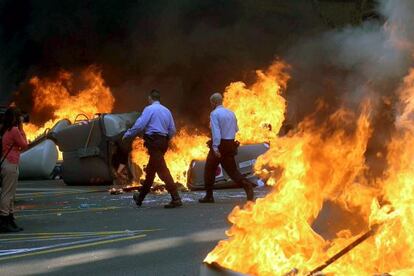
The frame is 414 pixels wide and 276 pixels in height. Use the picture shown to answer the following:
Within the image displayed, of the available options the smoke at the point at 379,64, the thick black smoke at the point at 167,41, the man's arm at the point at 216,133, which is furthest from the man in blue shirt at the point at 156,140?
the thick black smoke at the point at 167,41

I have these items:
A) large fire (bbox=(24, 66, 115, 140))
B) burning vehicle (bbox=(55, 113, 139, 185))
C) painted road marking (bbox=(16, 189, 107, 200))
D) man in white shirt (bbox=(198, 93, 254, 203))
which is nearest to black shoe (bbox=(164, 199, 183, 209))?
man in white shirt (bbox=(198, 93, 254, 203))

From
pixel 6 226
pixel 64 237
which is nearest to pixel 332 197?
pixel 64 237

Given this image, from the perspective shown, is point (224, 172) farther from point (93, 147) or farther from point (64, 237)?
point (64, 237)

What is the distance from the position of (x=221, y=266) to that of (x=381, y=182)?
1063mm

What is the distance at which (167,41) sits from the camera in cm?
2380

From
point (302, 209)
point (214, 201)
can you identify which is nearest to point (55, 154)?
point (214, 201)

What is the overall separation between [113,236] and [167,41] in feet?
55.7

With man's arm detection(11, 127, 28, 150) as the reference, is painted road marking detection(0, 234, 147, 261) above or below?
below

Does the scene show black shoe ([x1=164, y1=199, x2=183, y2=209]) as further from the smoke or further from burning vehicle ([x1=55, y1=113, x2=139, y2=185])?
the smoke

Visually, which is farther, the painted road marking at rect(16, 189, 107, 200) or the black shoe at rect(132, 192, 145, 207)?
the painted road marking at rect(16, 189, 107, 200)

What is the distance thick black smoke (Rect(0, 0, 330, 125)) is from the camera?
23266mm

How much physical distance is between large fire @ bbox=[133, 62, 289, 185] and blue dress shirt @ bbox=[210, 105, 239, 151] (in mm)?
3649

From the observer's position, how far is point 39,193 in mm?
13578

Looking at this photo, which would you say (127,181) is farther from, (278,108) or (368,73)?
(368,73)
